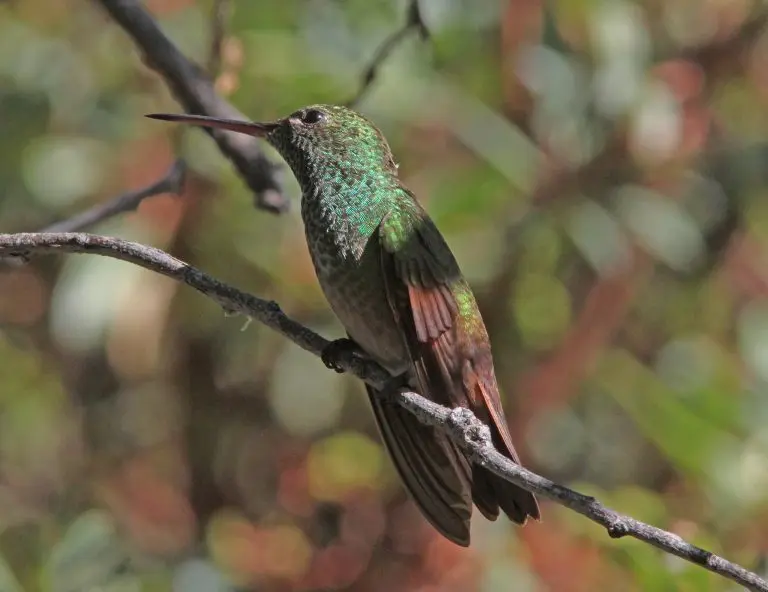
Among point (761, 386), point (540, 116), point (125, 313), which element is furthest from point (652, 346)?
point (125, 313)

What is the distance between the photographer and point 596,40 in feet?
12.2

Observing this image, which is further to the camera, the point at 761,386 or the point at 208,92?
the point at 761,386

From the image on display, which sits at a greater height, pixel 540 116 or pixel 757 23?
pixel 757 23

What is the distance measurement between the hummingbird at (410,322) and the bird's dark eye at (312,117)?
0.53 ft

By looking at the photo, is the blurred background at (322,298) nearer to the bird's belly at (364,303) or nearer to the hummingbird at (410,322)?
the hummingbird at (410,322)

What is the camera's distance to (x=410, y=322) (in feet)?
7.06

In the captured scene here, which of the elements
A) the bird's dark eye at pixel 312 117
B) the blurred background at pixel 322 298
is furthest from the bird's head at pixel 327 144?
the blurred background at pixel 322 298

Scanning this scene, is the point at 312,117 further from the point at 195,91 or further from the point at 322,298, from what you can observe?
the point at 322,298

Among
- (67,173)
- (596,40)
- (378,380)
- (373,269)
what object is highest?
(596,40)

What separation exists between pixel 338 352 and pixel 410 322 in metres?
0.18

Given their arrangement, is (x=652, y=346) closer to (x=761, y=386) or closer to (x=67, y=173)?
(x=761, y=386)

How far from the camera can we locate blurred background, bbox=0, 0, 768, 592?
121 inches

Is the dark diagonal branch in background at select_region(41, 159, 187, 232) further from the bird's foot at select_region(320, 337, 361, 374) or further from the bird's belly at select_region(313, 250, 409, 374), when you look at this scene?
the bird's foot at select_region(320, 337, 361, 374)

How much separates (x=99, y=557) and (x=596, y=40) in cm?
250
